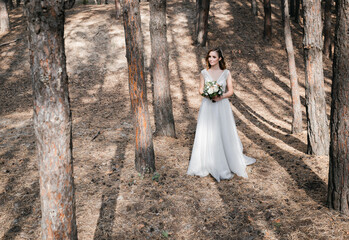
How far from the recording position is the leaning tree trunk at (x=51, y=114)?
8.95 feet

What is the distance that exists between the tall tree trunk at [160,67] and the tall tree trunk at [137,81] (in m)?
1.96

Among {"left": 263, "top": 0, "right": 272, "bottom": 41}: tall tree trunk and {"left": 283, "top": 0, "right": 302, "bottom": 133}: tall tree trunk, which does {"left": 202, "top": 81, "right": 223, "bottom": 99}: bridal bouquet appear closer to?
{"left": 283, "top": 0, "right": 302, "bottom": 133}: tall tree trunk

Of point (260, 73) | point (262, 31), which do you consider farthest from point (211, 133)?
point (262, 31)

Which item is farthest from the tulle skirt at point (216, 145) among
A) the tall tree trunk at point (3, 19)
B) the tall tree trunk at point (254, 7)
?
the tall tree trunk at point (3, 19)

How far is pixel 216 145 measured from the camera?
6785 millimetres

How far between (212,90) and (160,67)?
2365 mm

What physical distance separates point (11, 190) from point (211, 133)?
14.8ft

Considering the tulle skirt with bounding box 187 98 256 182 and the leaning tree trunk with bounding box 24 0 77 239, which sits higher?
the leaning tree trunk with bounding box 24 0 77 239

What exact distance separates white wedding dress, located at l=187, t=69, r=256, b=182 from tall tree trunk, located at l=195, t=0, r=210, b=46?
11868mm

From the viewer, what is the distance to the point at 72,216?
3260 mm

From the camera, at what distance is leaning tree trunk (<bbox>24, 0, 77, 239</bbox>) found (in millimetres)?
2729

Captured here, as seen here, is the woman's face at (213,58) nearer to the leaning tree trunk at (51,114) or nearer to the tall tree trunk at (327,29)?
the leaning tree trunk at (51,114)

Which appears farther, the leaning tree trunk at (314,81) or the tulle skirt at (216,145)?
the leaning tree trunk at (314,81)

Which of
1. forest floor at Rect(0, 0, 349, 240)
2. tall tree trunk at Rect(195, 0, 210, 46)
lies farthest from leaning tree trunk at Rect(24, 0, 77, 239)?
tall tree trunk at Rect(195, 0, 210, 46)
